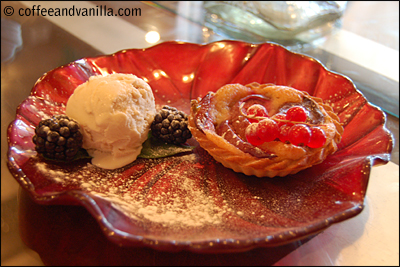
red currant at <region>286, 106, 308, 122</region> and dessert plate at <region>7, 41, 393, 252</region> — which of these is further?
red currant at <region>286, 106, 308, 122</region>

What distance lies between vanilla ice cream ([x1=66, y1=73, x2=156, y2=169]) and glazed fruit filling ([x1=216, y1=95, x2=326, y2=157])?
0.39 metres

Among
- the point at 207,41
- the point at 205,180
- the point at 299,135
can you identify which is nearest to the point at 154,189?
the point at 205,180

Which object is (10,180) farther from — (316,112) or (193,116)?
(316,112)

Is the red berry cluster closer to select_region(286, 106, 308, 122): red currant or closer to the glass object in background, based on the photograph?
select_region(286, 106, 308, 122): red currant

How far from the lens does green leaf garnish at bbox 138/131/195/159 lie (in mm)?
1487

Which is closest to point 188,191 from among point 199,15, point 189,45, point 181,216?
point 181,216

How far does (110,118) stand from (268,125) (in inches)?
26.2

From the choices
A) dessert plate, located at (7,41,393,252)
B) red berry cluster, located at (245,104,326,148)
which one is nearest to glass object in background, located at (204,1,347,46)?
dessert plate, located at (7,41,393,252)

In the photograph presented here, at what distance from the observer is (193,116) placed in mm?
1505

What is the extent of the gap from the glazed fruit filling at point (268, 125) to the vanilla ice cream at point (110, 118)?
1.29ft

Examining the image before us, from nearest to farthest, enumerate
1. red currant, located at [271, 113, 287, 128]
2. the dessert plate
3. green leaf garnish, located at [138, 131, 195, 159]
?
the dessert plate, red currant, located at [271, 113, 287, 128], green leaf garnish, located at [138, 131, 195, 159]

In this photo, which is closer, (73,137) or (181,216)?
(181,216)

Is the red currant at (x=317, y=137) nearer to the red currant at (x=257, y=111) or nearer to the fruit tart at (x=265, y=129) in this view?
the fruit tart at (x=265, y=129)

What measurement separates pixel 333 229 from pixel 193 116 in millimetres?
762
